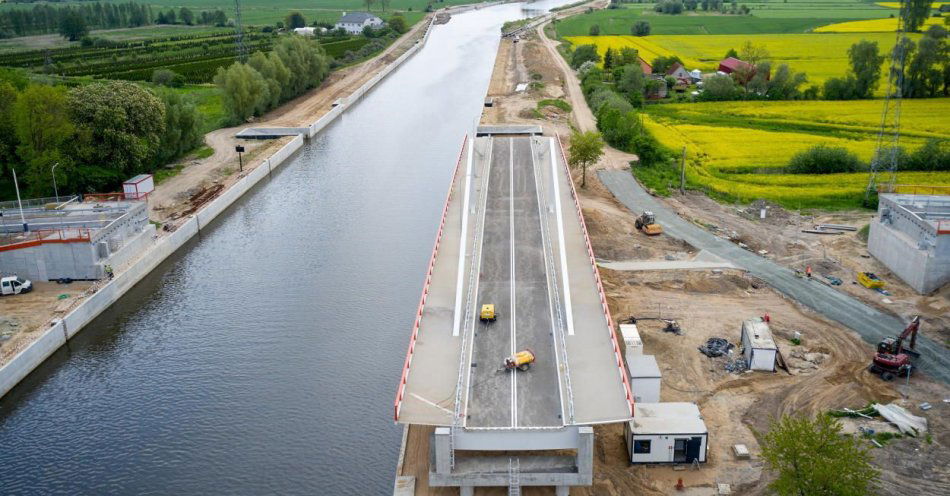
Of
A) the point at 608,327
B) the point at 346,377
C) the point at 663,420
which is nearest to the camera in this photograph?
the point at 663,420

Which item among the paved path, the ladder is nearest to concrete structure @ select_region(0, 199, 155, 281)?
the ladder

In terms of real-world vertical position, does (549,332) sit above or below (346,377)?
above

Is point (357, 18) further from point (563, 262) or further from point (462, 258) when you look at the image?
point (563, 262)

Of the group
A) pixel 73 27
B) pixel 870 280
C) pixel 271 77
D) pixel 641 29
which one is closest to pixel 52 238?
pixel 870 280

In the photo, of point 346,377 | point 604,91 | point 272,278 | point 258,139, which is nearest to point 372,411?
point 346,377

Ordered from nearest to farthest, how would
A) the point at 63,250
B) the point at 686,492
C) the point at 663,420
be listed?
the point at 686,492
the point at 663,420
the point at 63,250

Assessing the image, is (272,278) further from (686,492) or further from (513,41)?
(513,41)

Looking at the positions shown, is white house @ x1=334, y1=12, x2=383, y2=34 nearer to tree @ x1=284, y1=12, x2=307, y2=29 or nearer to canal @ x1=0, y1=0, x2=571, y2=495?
tree @ x1=284, y1=12, x2=307, y2=29
